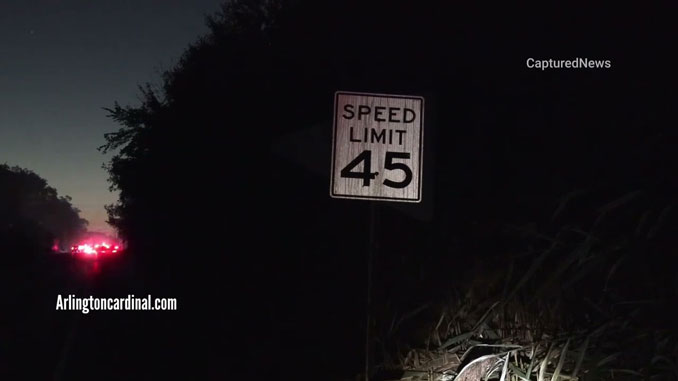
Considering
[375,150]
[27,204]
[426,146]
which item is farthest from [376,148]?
[27,204]

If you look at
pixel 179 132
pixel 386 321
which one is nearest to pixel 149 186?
pixel 179 132

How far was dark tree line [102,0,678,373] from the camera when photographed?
861cm

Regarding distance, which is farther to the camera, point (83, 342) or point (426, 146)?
point (83, 342)

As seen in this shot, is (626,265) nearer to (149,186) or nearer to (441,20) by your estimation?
(441,20)

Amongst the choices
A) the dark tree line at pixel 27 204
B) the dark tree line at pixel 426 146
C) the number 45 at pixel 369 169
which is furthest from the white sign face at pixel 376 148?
the dark tree line at pixel 27 204

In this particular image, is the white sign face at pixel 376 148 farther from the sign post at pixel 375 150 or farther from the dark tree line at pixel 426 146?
the dark tree line at pixel 426 146

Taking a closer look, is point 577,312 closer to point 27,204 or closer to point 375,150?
point 375,150

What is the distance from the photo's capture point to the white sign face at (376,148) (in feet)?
21.3

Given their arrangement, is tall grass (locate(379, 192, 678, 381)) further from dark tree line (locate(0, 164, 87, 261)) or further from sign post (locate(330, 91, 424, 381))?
dark tree line (locate(0, 164, 87, 261))

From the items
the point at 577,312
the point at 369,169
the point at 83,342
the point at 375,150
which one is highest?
the point at 375,150

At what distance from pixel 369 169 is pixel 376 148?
6.9 inches

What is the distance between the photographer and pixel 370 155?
6.53 metres

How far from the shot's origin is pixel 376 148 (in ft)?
21.5

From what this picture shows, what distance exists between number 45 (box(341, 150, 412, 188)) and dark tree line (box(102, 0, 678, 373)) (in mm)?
457
